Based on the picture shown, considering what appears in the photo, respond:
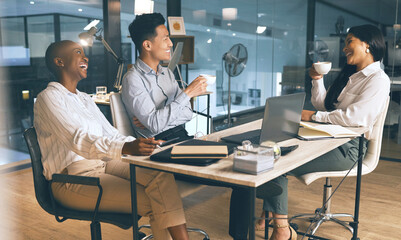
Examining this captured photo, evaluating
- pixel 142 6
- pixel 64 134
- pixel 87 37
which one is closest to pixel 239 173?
pixel 64 134

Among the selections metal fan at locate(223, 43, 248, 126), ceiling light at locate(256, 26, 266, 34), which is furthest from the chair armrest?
ceiling light at locate(256, 26, 266, 34)

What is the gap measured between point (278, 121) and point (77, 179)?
2.99 ft

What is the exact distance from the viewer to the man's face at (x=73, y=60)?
2020 mm

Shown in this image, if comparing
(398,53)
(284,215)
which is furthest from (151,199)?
(398,53)

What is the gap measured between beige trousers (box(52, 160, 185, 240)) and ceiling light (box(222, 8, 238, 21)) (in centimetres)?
386

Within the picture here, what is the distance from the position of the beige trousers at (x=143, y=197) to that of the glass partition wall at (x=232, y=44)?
2.47 meters

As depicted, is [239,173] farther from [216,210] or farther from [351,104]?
[216,210]

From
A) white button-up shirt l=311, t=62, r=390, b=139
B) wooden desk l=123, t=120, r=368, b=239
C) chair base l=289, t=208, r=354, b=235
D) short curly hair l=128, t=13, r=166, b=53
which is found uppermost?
short curly hair l=128, t=13, r=166, b=53

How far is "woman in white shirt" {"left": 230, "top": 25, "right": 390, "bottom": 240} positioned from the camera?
2215 millimetres

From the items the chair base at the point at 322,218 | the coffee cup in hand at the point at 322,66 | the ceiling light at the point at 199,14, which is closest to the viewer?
the coffee cup in hand at the point at 322,66

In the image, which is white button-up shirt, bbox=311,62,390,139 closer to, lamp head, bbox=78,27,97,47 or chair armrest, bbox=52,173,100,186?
chair armrest, bbox=52,173,100,186

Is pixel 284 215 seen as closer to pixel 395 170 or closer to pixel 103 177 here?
pixel 103 177

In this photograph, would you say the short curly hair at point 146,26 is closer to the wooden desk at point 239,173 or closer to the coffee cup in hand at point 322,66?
the wooden desk at point 239,173

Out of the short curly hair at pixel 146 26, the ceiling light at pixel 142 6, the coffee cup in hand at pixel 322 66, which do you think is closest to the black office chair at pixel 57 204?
the short curly hair at pixel 146 26
